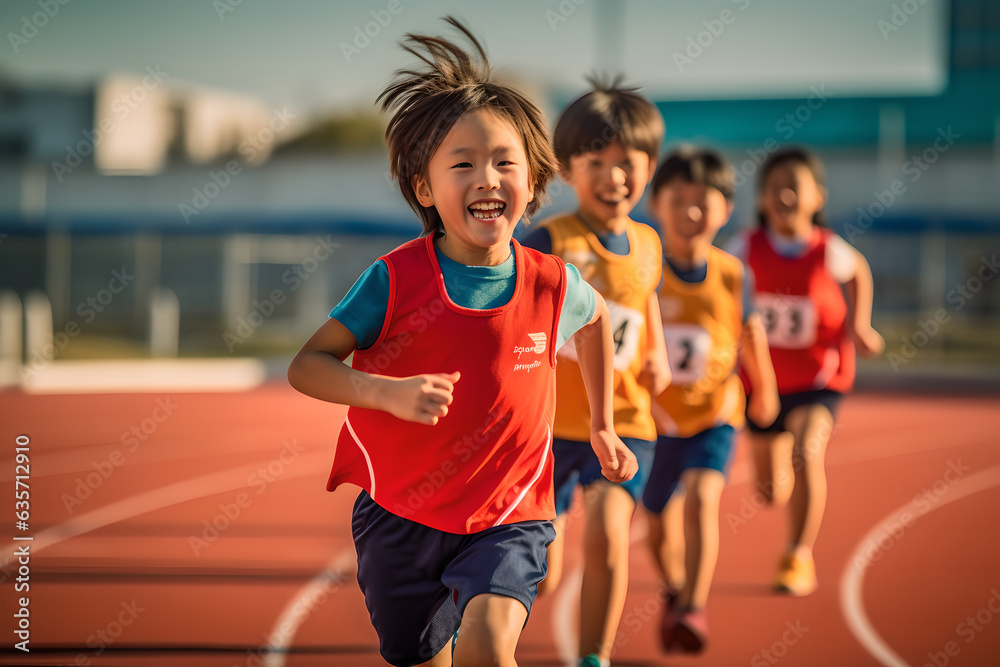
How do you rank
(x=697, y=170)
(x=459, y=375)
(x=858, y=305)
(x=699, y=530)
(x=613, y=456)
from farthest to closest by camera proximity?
(x=858, y=305) < (x=697, y=170) < (x=699, y=530) < (x=613, y=456) < (x=459, y=375)

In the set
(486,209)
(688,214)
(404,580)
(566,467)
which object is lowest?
(404,580)

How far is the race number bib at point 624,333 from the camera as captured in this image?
12.1 feet

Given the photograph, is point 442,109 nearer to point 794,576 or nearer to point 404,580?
point 404,580

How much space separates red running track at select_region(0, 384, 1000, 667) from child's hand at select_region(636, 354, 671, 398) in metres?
1.38

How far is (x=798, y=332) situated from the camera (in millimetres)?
Answer: 5488

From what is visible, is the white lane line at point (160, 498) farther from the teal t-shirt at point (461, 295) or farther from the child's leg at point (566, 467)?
the teal t-shirt at point (461, 295)

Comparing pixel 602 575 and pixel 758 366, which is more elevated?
pixel 758 366

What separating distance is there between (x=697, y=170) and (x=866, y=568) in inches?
122

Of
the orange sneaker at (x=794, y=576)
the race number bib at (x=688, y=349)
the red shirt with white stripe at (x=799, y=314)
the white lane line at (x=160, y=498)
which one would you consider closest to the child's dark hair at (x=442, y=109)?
the race number bib at (x=688, y=349)

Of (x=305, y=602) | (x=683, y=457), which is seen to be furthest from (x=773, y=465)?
(x=305, y=602)

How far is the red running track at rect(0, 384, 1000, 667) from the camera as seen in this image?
4656 millimetres

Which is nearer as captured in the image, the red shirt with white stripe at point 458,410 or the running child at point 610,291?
the red shirt with white stripe at point 458,410

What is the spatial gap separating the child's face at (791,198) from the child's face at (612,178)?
1.89m

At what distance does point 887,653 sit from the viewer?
4629mm
